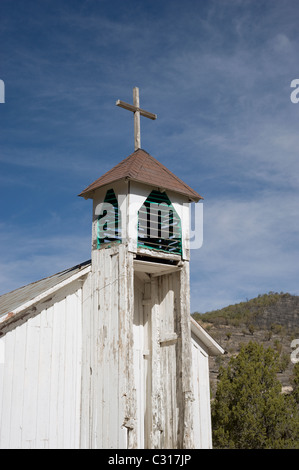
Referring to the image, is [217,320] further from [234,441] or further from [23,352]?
[23,352]

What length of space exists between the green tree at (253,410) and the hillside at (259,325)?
6.30 m

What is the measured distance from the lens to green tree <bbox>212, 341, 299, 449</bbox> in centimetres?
1897

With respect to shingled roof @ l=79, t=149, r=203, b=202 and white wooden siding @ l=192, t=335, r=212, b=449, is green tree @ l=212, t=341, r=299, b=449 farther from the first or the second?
shingled roof @ l=79, t=149, r=203, b=202

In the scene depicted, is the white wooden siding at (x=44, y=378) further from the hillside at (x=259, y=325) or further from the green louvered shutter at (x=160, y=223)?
the hillside at (x=259, y=325)

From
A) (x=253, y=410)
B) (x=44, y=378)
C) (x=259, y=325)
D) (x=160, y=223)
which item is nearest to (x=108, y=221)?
(x=160, y=223)

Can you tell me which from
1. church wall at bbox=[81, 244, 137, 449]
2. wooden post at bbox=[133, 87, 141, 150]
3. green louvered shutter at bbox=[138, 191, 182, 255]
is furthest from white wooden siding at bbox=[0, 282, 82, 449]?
wooden post at bbox=[133, 87, 141, 150]

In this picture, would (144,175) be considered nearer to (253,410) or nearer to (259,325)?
(253,410)

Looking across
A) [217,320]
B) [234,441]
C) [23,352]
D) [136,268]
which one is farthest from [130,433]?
[217,320]

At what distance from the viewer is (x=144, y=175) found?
12.7 meters

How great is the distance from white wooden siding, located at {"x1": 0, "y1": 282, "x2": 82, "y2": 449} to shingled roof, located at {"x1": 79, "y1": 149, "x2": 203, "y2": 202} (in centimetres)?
250

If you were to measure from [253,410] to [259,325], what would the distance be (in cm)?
2152

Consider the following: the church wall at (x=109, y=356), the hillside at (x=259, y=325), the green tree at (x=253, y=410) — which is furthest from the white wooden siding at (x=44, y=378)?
the hillside at (x=259, y=325)
